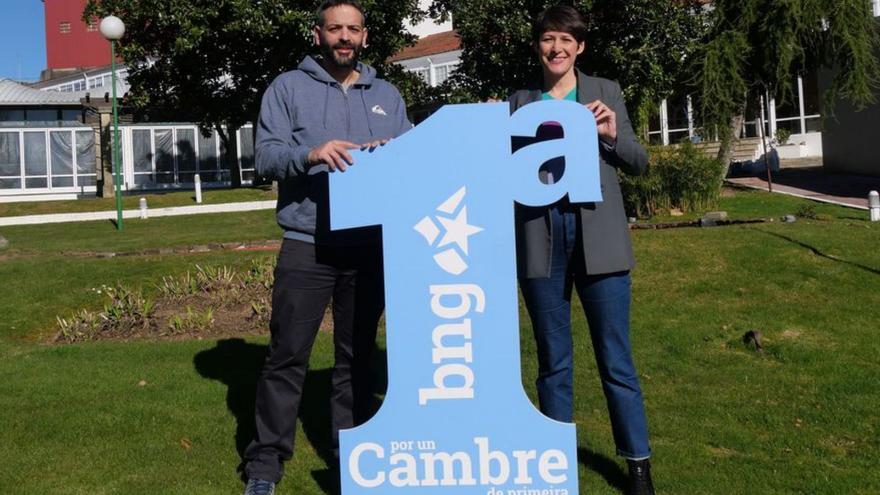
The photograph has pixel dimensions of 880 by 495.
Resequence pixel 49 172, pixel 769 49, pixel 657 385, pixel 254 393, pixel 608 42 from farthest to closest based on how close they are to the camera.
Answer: pixel 49 172
pixel 608 42
pixel 769 49
pixel 657 385
pixel 254 393

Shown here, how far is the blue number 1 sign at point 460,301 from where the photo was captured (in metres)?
3.00

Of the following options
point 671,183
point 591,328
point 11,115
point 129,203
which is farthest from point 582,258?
point 11,115

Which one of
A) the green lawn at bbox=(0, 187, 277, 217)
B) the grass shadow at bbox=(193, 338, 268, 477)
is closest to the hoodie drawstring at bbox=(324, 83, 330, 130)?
the grass shadow at bbox=(193, 338, 268, 477)

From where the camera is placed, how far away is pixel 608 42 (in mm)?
20000

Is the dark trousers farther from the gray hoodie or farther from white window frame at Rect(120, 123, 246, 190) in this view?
white window frame at Rect(120, 123, 246, 190)

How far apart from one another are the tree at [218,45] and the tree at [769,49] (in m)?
7.80

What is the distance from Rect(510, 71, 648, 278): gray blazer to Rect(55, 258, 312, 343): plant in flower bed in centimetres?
409

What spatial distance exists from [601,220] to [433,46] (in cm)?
3863

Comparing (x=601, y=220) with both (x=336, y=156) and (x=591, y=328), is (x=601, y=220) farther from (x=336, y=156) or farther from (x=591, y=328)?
(x=336, y=156)

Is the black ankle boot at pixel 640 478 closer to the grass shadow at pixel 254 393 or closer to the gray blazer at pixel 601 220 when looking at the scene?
the gray blazer at pixel 601 220

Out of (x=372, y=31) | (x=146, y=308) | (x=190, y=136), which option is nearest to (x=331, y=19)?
(x=146, y=308)

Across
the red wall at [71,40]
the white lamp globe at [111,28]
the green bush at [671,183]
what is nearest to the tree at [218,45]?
the white lamp globe at [111,28]

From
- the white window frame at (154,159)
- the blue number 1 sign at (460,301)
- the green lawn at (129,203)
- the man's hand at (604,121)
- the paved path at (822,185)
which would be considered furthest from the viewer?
the white window frame at (154,159)

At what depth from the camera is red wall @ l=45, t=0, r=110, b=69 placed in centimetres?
5594
